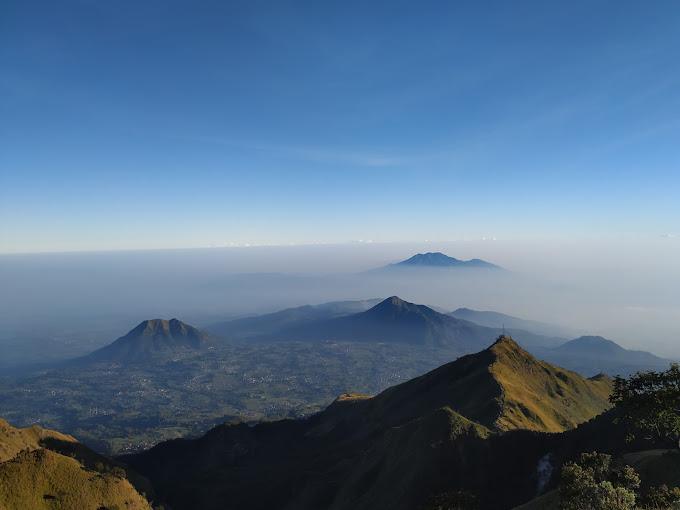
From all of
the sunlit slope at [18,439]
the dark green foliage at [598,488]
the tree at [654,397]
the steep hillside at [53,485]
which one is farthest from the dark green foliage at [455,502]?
the sunlit slope at [18,439]

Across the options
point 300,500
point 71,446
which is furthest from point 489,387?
point 71,446

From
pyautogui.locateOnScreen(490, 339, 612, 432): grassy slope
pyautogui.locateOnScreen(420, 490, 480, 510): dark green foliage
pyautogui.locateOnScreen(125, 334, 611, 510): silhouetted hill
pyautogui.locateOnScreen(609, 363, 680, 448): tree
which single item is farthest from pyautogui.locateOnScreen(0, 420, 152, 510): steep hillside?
pyautogui.locateOnScreen(609, 363, 680, 448): tree

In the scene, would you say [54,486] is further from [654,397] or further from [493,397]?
[493,397]

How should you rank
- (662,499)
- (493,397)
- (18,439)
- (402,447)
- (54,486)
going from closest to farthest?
(662,499)
(54,486)
(402,447)
(18,439)
(493,397)

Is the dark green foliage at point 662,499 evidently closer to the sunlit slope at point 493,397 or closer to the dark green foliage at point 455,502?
the dark green foliage at point 455,502

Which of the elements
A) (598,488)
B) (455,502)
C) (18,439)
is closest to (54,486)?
(18,439)

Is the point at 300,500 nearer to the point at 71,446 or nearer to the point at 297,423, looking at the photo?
the point at 297,423

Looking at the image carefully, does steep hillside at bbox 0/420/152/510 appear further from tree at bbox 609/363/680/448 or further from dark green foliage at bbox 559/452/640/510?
tree at bbox 609/363/680/448
